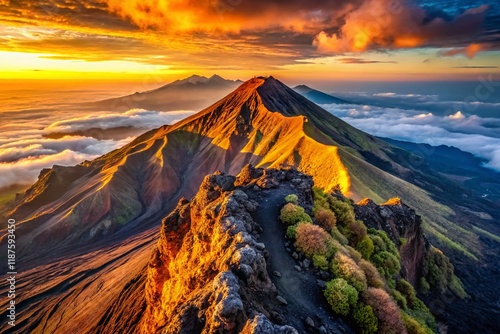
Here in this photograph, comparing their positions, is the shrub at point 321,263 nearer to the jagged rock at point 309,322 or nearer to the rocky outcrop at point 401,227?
the jagged rock at point 309,322

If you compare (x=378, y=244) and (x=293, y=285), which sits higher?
(x=293, y=285)

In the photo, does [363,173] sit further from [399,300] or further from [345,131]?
[345,131]

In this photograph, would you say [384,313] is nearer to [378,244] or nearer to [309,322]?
[309,322]

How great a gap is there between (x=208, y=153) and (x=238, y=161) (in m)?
19.8

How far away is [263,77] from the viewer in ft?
565

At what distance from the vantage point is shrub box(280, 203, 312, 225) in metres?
21.3

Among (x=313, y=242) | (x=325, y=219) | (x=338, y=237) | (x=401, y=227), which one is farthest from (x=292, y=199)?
(x=401, y=227)

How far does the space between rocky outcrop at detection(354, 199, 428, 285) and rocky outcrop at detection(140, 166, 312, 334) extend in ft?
39.3

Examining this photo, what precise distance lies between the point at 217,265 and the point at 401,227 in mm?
29606

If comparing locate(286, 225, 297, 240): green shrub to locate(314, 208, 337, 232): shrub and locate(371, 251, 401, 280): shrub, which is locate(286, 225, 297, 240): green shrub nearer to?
locate(314, 208, 337, 232): shrub

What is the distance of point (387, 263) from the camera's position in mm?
27859

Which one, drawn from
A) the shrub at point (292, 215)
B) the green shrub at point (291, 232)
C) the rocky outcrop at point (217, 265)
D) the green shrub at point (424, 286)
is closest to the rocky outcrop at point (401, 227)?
the green shrub at point (424, 286)

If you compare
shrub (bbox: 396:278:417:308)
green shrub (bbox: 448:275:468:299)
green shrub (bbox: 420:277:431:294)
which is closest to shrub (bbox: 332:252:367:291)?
shrub (bbox: 396:278:417:308)

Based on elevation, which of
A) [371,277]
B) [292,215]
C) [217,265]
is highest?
[292,215]
